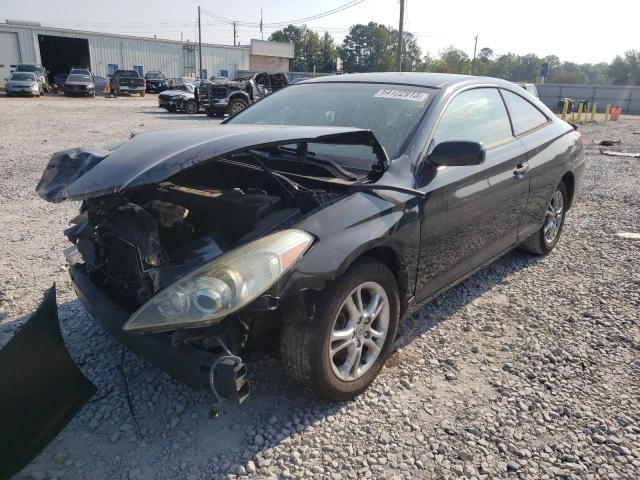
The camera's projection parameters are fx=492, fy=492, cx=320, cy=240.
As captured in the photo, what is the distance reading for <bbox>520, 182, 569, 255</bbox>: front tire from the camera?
453cm

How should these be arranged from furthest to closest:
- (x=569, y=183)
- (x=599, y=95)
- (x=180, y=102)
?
(x=599, y=95) → (x=180, y=102) → (x=569, y=183)

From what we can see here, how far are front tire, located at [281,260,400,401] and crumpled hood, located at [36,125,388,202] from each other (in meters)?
0.68

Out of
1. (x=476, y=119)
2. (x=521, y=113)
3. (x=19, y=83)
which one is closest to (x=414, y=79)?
(x=476, y=119)

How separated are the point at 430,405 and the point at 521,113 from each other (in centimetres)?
268

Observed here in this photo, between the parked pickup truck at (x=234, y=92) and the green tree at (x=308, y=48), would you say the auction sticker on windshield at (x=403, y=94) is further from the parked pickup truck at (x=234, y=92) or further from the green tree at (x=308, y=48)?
the green tree at (x=308, y=48)

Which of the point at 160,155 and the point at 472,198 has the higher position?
the point at 160,155

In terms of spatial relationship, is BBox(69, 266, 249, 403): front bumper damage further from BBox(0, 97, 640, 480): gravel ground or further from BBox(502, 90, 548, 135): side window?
BBox(502, 90, 548, 135): side window

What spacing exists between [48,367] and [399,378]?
1.81 m

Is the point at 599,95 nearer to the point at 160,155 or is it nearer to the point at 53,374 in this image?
the point at 160,155

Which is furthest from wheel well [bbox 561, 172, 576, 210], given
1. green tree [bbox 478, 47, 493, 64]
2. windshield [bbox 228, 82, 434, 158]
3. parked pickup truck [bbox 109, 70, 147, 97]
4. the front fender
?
green tree [bbox 478, 47, 493, 64]

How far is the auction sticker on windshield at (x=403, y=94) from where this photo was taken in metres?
3.20

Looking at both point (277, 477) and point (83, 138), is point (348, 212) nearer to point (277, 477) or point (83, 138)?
point (277, 477)

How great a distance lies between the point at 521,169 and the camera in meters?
3.71

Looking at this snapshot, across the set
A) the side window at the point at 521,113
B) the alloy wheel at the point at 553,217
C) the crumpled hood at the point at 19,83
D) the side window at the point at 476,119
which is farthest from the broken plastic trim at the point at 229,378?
the crumpled hood at the point at 19,83
